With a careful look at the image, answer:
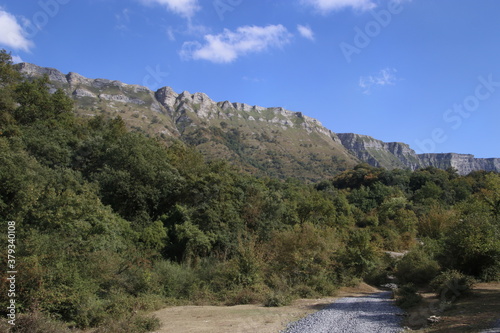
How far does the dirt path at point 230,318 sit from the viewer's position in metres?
11.2

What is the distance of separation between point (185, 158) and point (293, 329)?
29.5m

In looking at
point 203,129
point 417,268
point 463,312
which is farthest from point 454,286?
point 203,129

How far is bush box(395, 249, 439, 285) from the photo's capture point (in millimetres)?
21859

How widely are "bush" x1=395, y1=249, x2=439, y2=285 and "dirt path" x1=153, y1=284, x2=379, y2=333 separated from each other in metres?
10.2

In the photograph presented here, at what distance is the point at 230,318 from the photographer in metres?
12.9

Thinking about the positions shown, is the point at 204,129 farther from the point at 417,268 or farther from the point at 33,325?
the point at 33,325

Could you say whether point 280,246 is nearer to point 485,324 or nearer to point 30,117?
point 485,324

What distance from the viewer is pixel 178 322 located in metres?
12.6

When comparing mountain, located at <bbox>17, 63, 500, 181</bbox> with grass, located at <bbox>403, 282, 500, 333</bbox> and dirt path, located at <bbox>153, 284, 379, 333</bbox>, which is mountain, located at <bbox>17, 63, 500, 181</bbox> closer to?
dirt path, located at <bbox>153, 284, 379, 333</bbox>

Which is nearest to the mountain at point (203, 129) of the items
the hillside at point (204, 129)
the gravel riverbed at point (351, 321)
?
the hillside at point (204, 129)

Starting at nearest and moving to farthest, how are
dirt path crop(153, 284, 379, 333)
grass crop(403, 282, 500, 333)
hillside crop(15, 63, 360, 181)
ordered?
1. grass crop(403, 282, 500, 333)
2. dirt path crop(153, 284, 379, 333)
3. hillside crop(15, 63, 360, 181)

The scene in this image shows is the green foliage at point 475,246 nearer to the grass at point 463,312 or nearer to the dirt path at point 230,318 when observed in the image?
the grass at point 463,312

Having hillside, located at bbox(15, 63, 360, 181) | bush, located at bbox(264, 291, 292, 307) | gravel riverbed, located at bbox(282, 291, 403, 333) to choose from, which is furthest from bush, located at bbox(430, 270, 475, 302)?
hillside, located at bbox(15, 63, 360, 181)

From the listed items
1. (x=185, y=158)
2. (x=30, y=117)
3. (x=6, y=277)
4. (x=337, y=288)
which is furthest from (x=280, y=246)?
(x=30, y=117)
